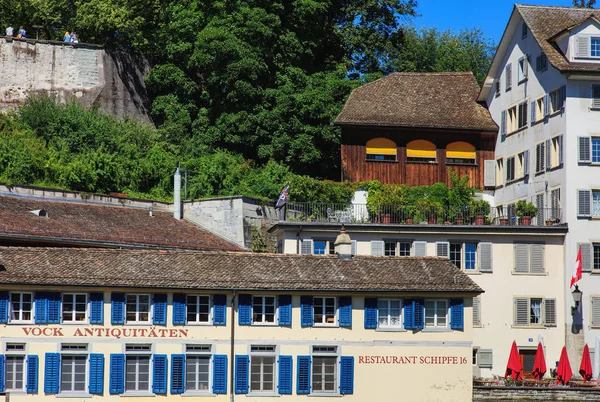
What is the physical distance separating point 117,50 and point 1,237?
24.5 meters

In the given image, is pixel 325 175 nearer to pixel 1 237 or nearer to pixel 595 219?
pixel 595 219

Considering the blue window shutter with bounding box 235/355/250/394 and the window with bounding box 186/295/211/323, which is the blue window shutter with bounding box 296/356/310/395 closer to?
the blue window shutter with bounding box 235/355/250/394

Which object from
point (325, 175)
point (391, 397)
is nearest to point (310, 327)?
point (391, 397)

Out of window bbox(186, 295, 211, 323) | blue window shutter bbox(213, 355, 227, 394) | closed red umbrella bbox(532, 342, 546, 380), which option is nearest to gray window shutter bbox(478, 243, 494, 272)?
closed red umbrella bbox(532, 342, 546, 380)

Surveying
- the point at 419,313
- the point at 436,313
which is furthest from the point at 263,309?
the point at 436,313

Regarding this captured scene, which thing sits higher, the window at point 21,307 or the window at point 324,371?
the window at point 21,307

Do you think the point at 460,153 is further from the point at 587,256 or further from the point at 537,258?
the point at 587,256

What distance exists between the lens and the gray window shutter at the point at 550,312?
67.4 m

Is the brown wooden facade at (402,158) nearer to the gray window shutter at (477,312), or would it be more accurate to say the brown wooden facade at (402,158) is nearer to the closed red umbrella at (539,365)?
the gray window shutter at (477,312)

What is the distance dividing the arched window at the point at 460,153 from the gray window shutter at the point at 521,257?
457 inches

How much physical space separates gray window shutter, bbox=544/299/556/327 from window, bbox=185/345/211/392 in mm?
18276

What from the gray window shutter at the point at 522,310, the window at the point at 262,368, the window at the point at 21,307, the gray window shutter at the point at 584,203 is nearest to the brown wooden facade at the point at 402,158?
the gray window shutter at the point at 584,203

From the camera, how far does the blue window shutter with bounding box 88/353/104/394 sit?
54688mm

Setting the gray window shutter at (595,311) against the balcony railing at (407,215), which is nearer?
the gray window shutter at (595,311)
